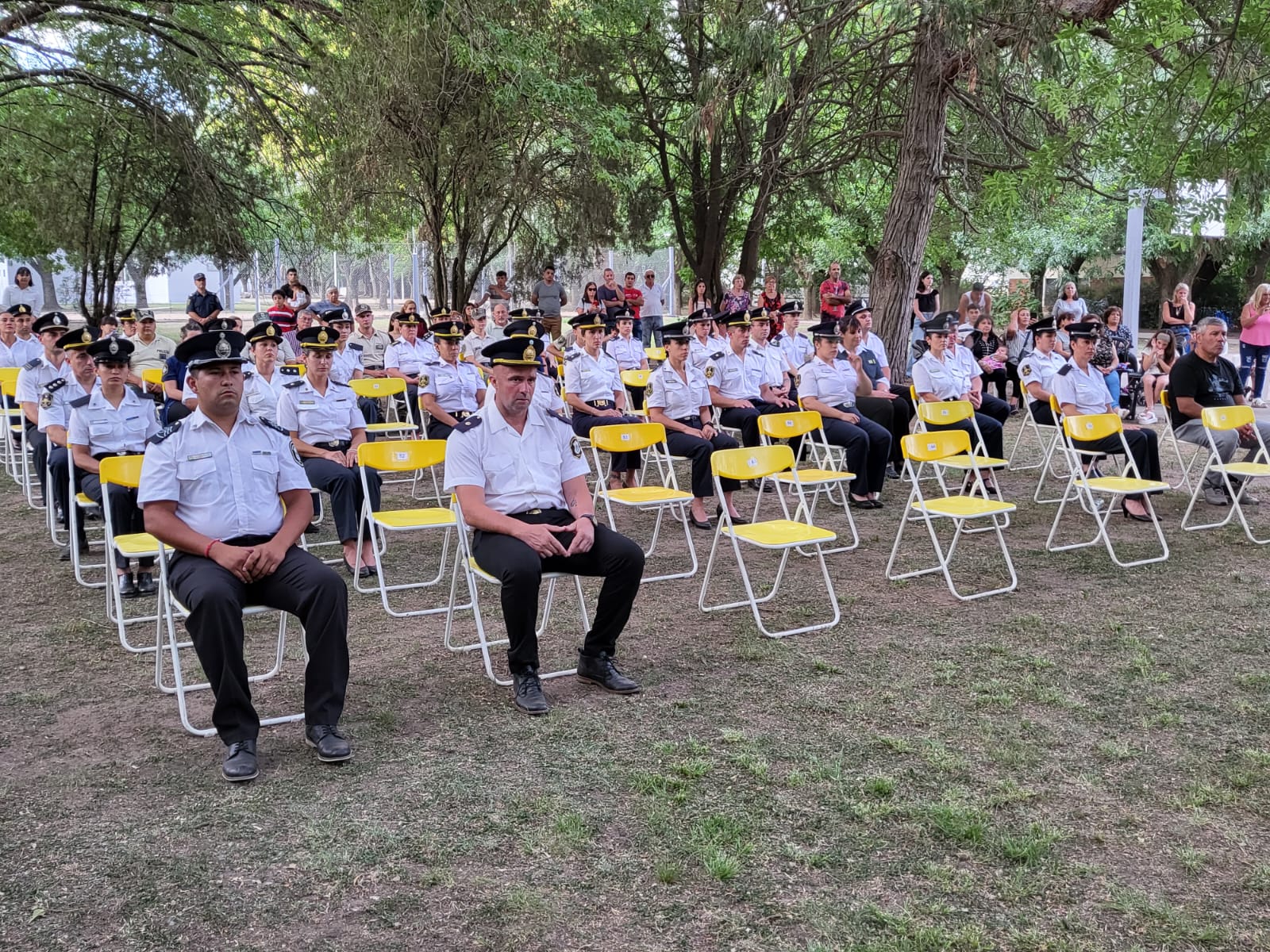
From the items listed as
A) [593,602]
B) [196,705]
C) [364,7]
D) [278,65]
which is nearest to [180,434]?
[196,705]

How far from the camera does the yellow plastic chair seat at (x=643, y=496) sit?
621cm

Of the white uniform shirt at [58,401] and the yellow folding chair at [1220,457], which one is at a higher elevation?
the white uniform shirt at [58,401]

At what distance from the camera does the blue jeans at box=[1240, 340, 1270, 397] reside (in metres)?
14.0

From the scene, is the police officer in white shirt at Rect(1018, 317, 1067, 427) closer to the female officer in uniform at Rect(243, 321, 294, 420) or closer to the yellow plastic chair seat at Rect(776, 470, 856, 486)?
the yellow plastic chair seat at Rect(776, 470, 856, 486)

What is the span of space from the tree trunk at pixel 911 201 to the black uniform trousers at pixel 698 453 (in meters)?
4.40

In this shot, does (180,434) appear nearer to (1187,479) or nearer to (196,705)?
(196,705)

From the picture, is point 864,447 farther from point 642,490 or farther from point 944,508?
point 642,490

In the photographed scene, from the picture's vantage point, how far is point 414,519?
5.71 m

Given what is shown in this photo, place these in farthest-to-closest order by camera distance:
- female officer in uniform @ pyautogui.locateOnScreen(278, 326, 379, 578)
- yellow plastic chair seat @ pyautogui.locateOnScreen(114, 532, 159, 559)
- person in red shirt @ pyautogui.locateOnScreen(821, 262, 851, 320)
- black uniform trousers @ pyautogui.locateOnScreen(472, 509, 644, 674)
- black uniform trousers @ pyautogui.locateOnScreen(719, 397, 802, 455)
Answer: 1. person in red shirt @ pyautogui.locateOnScreen(821, 262, 851, 320)
2. black uniform trousers @ pyautogui.locateOnScreen(719, 397, 802, 455)
3. female officer in uniform @ pyautogui.locateOnScreen(278, 326, 379, 578)
4. yellow plastic chair seat @ pyautogui.locateOnScreen(114, 532, 159, 559)
5. black uniform trousers @ pyautogui.locateOnScreen(472, 509, 644, 674)

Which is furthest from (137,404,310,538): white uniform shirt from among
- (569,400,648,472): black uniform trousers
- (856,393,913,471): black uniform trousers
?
(856,393,913,471): black uniform trousers

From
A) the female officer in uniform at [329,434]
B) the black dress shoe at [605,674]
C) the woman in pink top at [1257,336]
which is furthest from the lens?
the woman in pink top at [1257,336]

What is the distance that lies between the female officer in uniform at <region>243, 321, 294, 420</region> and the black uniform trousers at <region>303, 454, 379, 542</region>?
768 millimetres

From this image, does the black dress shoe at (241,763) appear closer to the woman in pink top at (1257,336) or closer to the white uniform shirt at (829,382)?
the white uniform shirt at (829,382)

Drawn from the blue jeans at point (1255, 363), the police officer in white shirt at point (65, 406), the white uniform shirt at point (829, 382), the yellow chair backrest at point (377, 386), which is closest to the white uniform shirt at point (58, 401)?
the police officer in white shirt at point (65, 406)
